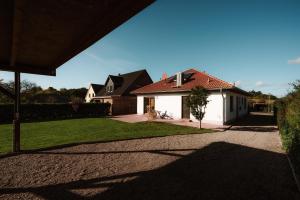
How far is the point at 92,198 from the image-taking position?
4.21m

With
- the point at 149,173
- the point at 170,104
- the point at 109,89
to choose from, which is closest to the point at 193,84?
the point at 170,104

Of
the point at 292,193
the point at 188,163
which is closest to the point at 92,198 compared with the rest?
the point at 188,163

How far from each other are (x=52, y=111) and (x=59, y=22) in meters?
22.4

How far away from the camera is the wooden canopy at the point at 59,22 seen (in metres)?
2.83

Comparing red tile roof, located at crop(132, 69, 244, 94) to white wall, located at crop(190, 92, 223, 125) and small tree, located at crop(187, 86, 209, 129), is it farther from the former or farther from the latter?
small tree, located at crop(187, 86, 209, 129)

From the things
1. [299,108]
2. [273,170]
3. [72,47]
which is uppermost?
[72,47]

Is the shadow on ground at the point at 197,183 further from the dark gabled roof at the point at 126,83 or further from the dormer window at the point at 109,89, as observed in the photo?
the dormer window at the point at 109,89

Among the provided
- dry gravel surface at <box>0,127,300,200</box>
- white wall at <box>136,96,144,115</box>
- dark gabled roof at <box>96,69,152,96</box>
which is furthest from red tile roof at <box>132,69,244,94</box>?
dry gravel surface at <box>0,127,300,200</box>

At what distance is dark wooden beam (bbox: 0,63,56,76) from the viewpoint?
708 centimetres

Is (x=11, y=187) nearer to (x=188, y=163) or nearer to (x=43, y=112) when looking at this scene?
(x=188, y=163)

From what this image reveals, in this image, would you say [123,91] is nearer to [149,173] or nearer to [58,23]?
[149,173]

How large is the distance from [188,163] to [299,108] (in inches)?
168

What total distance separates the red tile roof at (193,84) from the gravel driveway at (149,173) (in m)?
8.75

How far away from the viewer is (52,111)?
2328 centimetres
